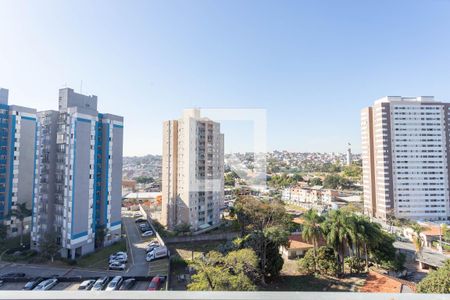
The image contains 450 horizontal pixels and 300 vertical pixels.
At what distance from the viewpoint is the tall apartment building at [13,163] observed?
9336 mm

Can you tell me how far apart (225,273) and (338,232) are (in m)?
2.96

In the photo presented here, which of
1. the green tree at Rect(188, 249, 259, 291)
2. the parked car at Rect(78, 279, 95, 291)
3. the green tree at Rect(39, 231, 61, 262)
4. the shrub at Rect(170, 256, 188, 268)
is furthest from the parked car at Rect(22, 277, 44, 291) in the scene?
the green tree at Rect(188, 249, 259, 291)

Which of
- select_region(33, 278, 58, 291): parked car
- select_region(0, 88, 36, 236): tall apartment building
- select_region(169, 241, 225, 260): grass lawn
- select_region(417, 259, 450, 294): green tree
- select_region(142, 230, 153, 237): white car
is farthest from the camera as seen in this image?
select_region(142, 230, 153, 237): white car

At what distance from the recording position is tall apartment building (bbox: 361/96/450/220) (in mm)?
14797

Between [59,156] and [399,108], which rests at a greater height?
[399,108]

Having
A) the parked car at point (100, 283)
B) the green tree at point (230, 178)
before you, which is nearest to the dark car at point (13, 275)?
the parked car at point (100, 283)

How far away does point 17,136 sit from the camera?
9695 millimetres

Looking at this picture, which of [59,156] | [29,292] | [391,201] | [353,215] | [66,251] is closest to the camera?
[29,292]

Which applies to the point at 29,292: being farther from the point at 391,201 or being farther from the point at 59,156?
the point at 391,201

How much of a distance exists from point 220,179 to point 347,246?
21.5 ft

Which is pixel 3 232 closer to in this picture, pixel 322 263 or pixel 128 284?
pixel 128 284

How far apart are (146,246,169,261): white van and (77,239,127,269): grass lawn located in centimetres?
112

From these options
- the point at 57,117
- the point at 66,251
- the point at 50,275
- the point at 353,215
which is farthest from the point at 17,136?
the point at 353,215

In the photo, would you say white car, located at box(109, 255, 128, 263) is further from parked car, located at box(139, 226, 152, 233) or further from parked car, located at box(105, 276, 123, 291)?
parked car, located at box(139, 226, 152, 233)
